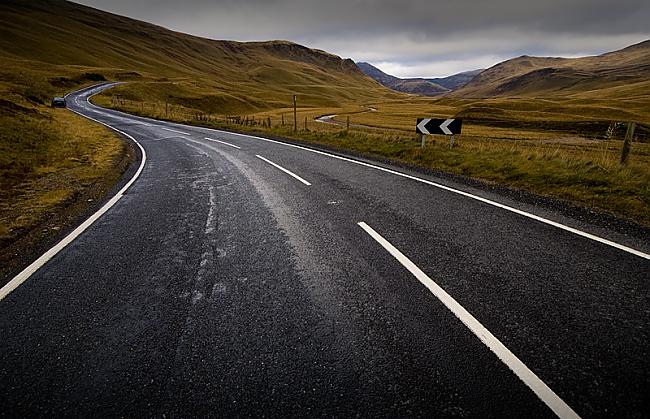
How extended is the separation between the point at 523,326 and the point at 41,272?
17.6 ft

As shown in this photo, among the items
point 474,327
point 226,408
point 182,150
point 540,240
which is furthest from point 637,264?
point 182,150

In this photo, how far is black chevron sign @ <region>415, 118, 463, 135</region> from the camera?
39.5 ft

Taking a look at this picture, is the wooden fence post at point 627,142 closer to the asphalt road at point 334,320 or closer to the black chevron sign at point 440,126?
the black chevron sign at point 440,126

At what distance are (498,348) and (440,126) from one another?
11098 millimetres

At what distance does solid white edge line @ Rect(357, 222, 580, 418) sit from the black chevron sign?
9340 mm

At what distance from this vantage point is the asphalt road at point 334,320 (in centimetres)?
232

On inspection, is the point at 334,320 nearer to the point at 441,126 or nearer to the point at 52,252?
the point at 52,252

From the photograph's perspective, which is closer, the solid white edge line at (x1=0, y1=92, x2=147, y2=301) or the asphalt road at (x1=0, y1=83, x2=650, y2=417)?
the asphalt road at (x1=0, y1=83, x2=650, y2=417)

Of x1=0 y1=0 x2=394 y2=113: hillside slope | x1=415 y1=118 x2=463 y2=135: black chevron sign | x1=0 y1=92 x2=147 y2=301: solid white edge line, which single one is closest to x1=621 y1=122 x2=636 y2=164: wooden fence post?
x1=415 y1=118 x2=463 y2=135: black chevron sign

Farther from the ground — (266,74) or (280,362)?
(266,74)

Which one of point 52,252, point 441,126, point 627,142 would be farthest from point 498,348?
point 441,126

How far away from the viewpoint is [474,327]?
2.94 meters

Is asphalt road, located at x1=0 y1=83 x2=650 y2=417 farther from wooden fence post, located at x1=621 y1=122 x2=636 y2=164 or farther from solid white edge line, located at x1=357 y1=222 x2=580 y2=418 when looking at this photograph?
wooden fence post, located at x1=621 y1=122 x2=636 y2=164

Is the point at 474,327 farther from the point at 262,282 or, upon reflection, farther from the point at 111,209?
the point at 111,209
